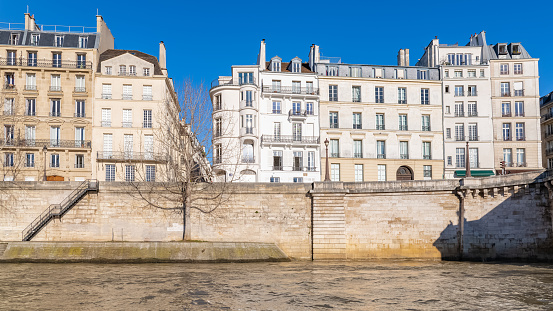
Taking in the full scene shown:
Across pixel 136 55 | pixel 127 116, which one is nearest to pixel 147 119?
pixel 127 116

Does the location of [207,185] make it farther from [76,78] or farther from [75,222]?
[76,78]

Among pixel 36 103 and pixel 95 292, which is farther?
pixel 36 103

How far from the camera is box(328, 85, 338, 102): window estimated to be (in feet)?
140

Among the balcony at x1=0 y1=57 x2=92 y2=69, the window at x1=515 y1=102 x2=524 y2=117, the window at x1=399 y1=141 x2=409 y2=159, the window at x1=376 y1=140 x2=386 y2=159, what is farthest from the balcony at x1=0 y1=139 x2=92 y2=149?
the window at x1=515 y1=102 x2=524 y2=117

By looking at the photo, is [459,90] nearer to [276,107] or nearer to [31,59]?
[276,107]

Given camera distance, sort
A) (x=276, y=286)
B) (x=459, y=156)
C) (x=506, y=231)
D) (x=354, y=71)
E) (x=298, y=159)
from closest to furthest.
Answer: (x=276, y=286) → (x=506, y=231) → (x=298, y=159) → (x=459, y=156) → (x=354, y=71)

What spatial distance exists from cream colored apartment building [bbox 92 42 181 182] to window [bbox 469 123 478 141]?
25633 millimetres

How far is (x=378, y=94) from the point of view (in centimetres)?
4303

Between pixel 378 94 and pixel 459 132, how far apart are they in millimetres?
8083

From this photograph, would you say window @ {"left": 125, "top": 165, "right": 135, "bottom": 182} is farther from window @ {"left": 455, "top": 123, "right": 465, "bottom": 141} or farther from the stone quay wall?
window @ {"left": 455, "top": 123, "right": 465, "bottom": 141}

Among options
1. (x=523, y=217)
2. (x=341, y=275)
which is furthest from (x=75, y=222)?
(x=523, y=217)

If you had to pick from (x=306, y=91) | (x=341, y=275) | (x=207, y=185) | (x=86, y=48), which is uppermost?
(x=86, y=48)

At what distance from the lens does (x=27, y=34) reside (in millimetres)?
41781

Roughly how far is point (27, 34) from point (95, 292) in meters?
31.2
